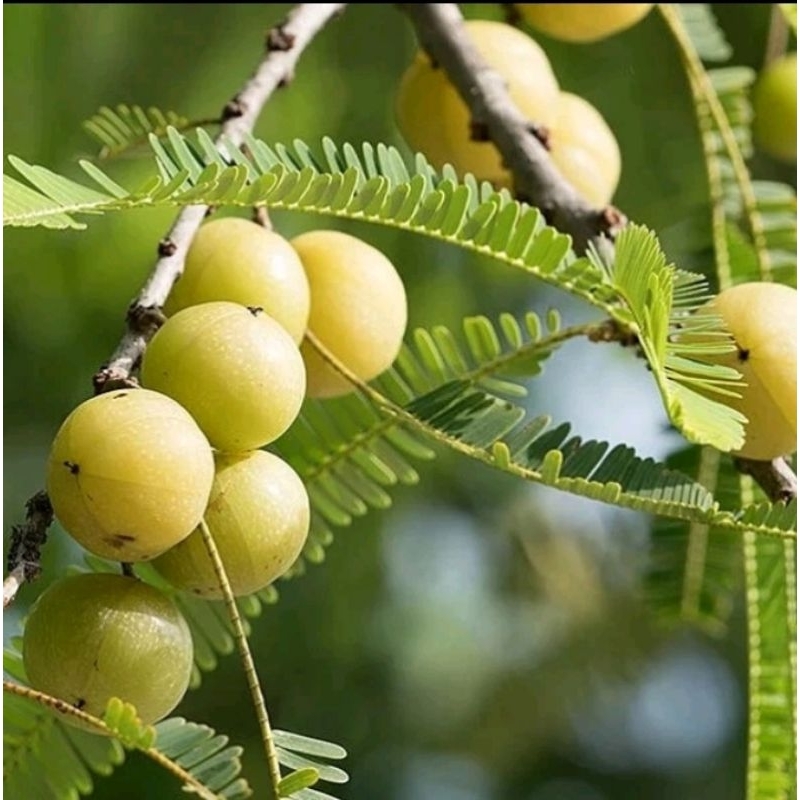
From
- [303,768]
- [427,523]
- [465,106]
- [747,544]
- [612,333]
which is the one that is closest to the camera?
[303,768]

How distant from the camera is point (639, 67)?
1.82m

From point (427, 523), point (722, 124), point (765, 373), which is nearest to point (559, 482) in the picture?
point (765, 373)

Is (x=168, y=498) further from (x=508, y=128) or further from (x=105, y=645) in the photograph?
(x=508, y=128)

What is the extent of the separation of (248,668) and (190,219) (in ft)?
0.75

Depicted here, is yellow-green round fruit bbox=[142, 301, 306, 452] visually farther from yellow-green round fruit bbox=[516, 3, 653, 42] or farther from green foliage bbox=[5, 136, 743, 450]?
yellow-green round fruit bbox=[516, 3, 653, 42]

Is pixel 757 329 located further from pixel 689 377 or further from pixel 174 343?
pixel 174 343

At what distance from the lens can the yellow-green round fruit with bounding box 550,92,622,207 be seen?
1029 mm

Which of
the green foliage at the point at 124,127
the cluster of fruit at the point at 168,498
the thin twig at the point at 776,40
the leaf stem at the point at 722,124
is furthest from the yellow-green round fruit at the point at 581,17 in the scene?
the cluster of fruit at the point at 168,498

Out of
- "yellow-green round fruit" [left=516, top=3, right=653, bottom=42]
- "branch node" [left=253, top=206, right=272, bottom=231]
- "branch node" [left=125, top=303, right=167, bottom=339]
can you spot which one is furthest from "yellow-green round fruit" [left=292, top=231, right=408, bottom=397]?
"yellow-green round fruit" [left=516, top=3, right=653, bottom=42]

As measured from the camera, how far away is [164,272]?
2.39 ft

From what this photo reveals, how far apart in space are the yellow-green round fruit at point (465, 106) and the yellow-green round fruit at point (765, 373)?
1.00 ft

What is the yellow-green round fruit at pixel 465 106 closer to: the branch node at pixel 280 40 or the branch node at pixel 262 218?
the branch node at pixel 280 40

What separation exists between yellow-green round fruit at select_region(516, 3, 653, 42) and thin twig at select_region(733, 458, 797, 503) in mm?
461

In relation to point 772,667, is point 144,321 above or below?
above
